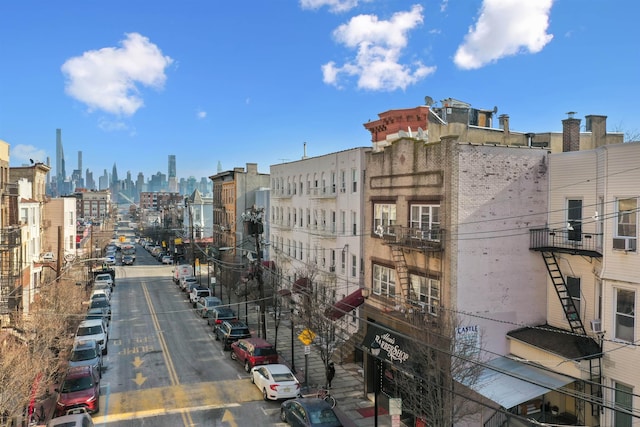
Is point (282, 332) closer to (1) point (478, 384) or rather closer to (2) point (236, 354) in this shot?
(2) point (236, 354)

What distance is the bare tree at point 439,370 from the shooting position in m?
15.6

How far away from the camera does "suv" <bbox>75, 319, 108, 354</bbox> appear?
29.3m

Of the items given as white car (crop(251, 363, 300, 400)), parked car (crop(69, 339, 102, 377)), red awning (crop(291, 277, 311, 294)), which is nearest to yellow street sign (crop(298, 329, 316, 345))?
white car (crop(251, 363, 300, 400))

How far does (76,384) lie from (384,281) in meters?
14.8

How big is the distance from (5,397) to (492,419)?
16544mm

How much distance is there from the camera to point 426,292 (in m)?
21.1

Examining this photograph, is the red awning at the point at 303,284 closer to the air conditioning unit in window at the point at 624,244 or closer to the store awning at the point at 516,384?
the store awning at the point at 516,384

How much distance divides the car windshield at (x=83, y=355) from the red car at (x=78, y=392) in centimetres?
350

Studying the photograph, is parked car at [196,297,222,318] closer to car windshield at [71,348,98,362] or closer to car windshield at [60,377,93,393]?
car windshield at [71,348,98,362]

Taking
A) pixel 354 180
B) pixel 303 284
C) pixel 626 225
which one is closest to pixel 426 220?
pixel 626 225

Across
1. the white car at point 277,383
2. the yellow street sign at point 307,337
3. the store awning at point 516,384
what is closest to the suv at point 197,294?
the white car at point 277,383

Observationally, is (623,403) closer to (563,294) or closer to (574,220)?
(563,294)

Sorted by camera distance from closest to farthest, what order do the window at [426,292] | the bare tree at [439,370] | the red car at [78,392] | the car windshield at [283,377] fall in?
1. the bare tree at [439,370]
2. the red car at [78,392]
3. the window at [426,292]
4. the car windshield at [283,377]

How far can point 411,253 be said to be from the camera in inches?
860
